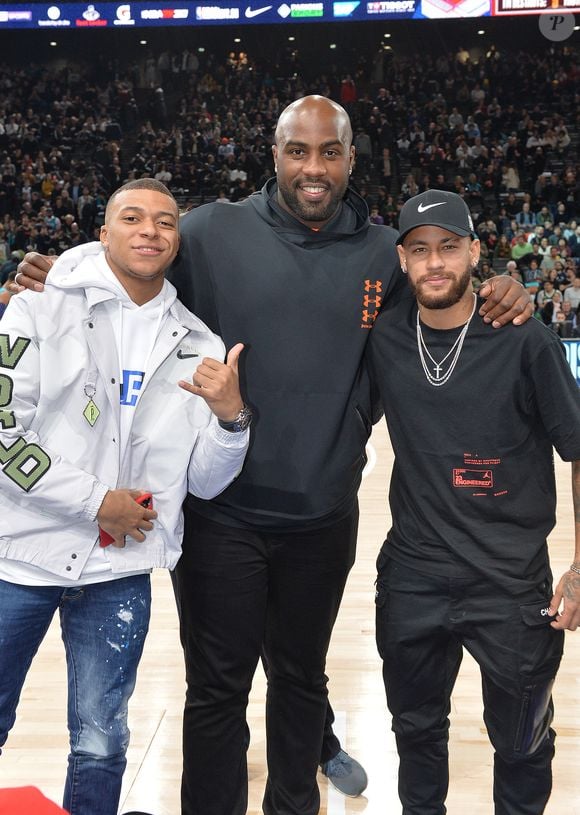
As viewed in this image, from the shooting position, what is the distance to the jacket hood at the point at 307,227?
2488mm

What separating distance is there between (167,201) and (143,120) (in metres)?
21.2

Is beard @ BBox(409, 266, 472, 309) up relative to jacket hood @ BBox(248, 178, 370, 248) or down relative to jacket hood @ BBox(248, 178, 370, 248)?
down

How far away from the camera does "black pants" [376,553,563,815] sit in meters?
2.21

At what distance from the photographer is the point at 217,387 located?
6.89 ft

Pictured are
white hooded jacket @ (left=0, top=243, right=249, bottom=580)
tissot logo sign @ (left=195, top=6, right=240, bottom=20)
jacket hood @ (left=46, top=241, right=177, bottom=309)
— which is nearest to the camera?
white hooded jacket @ (left=0, top=243, right=249, bottom=580)

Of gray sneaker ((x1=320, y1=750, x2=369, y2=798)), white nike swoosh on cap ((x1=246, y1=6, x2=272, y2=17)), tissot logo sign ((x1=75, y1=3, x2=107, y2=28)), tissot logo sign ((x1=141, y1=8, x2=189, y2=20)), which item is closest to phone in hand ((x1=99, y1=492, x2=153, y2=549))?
gray sneaker ((x1=320, y1=750, x2=369, y2=798))

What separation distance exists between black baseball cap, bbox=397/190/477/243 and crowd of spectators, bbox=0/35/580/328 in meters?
11.9

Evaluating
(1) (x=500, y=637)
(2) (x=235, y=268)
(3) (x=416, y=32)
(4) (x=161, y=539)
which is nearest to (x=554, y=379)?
(1) (x=500, y=637)

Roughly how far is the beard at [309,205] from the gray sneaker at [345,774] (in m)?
1.82

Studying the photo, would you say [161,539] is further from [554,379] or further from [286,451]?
[554,379]

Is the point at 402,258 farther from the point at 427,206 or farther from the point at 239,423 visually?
the point at 239,423

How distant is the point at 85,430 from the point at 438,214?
1.06 m

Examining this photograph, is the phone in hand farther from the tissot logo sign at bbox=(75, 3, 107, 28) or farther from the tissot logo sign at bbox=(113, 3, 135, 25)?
the tissot logo sign at bbox=(75, 3, 107, 28)

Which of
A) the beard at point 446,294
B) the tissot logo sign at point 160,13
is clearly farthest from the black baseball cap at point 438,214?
the tissot logo sign at point 160,13
